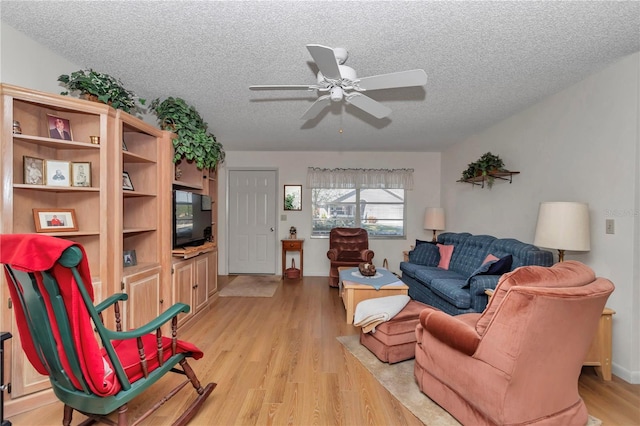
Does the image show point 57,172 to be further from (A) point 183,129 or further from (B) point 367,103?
(B) point 367,103

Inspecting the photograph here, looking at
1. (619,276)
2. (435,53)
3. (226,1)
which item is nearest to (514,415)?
(619,276)

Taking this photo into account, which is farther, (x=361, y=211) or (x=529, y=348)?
(x=361, y=211)

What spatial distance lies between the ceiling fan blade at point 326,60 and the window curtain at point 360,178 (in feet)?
11.9

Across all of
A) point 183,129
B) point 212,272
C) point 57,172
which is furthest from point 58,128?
point 212,272

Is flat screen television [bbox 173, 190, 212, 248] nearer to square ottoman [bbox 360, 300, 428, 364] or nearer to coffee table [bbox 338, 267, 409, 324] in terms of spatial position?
coffee table [bbox 338, 267, 409, 324]

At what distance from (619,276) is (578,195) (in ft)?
2.55

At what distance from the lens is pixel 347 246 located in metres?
5.15

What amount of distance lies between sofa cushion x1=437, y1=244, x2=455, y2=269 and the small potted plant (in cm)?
406

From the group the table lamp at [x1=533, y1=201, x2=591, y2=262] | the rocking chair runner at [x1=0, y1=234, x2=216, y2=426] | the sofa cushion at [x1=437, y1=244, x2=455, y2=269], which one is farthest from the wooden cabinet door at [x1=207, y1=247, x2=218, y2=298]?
the table lamp at [x1=533, y1=201, x2=591, y2=262]

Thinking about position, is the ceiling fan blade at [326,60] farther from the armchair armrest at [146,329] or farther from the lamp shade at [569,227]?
the lamp shade at [569,227]

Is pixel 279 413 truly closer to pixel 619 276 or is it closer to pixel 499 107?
pixel 619 276

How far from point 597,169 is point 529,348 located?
2022 mm

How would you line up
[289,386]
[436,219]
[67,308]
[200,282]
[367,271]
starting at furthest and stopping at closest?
1. [436,219]
2. [367,271]
3. [200,282]
4. [289,386]
5. [67,308]

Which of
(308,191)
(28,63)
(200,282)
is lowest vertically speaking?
(200,282)
